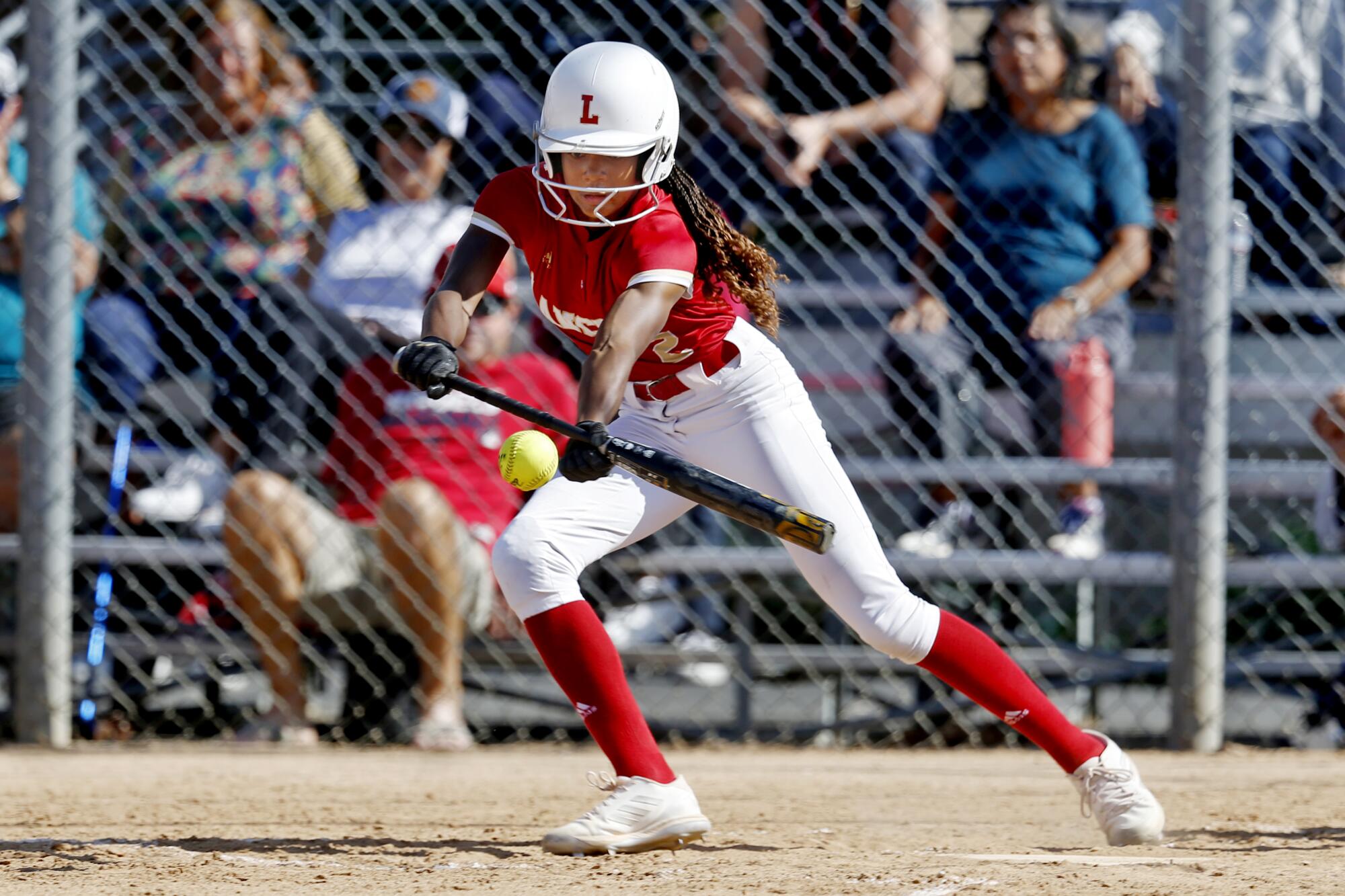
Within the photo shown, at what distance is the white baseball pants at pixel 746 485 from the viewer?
309 centimetres

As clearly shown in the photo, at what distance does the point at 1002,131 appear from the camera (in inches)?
207

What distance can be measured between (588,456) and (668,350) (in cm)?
47

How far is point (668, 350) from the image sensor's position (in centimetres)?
308

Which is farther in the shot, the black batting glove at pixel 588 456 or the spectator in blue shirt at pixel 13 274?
A: the spectator in blue shirt at pixel 13 274

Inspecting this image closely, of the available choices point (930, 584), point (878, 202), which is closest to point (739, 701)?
point (930, 584)

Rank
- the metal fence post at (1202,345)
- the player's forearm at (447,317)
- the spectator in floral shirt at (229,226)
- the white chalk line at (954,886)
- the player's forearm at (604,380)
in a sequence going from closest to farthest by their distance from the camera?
the white chalk line at (954,886)
the player's forearm at (604,380)
the player's forearm at (447,317)
the metal fence post at (1202,345)
the spectator in floral shirt at (229,226)

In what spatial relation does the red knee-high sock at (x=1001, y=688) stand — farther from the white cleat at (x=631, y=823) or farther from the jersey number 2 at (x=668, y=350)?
the jersey number 2 at (x=668, y=350)

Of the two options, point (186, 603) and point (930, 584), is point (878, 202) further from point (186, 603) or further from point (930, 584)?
point (186, 603)

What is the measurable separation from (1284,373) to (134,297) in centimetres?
425

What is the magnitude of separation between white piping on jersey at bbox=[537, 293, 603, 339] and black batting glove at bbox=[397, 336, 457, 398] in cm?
35

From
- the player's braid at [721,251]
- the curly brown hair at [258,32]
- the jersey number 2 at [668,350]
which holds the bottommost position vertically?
the jersey number 2 at [668,350]

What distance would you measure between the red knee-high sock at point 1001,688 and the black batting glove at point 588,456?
35.1 inches

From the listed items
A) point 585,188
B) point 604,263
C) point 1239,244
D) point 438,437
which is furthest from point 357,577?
point 1239,244

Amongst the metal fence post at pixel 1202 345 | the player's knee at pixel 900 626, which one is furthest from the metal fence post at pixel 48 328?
the metal fence post at pixel 1202 345
